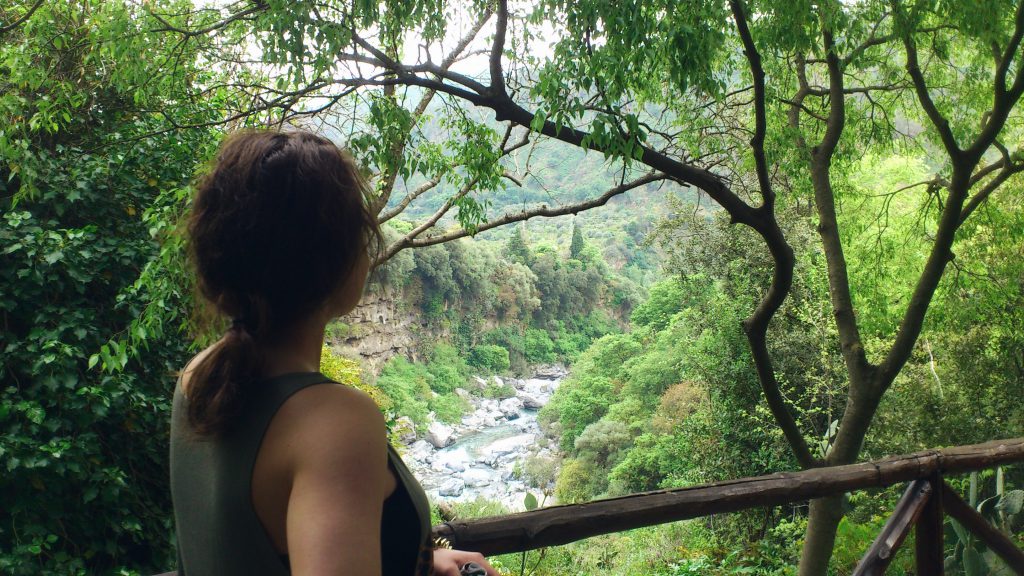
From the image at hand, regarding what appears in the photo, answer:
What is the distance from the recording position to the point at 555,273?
3122cm

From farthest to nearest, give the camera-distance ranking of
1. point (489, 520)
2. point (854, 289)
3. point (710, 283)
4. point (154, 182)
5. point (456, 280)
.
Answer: point (456, 280), point (710, 283), point (854, 289), point (154, 182), point (489, 520)

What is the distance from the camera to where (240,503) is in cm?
58

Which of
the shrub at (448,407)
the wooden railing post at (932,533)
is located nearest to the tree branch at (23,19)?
the wooden railing post at (932,533)

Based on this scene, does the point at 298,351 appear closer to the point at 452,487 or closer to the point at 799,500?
the point at 799,500

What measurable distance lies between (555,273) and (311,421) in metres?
30.7

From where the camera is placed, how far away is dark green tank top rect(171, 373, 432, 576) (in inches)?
22.8

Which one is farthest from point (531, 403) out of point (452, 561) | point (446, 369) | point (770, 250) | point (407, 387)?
point (452, 561)

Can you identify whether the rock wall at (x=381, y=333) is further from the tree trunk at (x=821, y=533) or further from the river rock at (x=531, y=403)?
the tree trunk at (x=821, y=533)

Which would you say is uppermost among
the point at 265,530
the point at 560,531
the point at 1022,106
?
the point at 1022,106

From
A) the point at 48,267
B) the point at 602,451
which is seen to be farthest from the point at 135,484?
the point at 602,451

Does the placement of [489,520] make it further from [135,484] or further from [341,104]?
[341,104]

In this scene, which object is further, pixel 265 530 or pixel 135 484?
pixel 135 484

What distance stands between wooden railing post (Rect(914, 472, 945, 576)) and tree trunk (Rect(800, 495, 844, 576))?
197cm

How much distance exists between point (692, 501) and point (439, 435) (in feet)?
76.9
